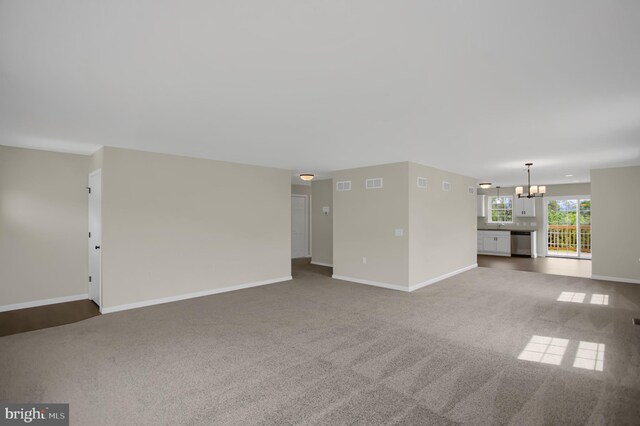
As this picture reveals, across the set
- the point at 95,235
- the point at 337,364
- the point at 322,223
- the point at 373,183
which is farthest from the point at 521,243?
the point at 95,235

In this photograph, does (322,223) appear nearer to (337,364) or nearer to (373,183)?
(373,183)

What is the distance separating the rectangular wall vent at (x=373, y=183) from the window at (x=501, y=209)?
8143 mm

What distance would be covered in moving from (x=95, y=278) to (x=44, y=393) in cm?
331

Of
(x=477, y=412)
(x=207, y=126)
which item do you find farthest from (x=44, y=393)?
A: (x=477, y=412)

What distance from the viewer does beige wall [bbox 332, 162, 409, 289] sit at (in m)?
6.43

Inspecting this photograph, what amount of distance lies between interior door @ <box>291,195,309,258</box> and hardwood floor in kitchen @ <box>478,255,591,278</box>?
18.2 feet

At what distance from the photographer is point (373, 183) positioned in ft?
22.7

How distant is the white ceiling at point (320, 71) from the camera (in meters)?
1.75

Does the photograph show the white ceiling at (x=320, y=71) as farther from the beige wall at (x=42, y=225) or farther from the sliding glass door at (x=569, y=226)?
the sliding glass door at (x=569, y=226)

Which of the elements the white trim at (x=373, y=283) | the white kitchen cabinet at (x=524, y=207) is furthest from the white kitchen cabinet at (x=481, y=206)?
the white trim at (x=373, y=283)

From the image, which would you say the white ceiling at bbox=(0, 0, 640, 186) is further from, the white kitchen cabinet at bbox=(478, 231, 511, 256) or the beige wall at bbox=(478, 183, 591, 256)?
the white kitchen cabinet at bbox=(478, 231, 511, 256)

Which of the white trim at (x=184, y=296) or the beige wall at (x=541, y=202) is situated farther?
the beige wall at (x=541, y=202)

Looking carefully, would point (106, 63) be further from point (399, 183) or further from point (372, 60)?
point (399, 183)

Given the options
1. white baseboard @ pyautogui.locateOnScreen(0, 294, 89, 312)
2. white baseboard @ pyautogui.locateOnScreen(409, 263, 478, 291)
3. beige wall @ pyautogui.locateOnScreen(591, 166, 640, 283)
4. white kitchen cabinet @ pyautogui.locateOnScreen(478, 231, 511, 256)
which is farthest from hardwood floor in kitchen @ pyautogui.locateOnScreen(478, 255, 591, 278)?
white baseboard @ pyautogui.locateOnScreen(0, 294, 89, 312)
